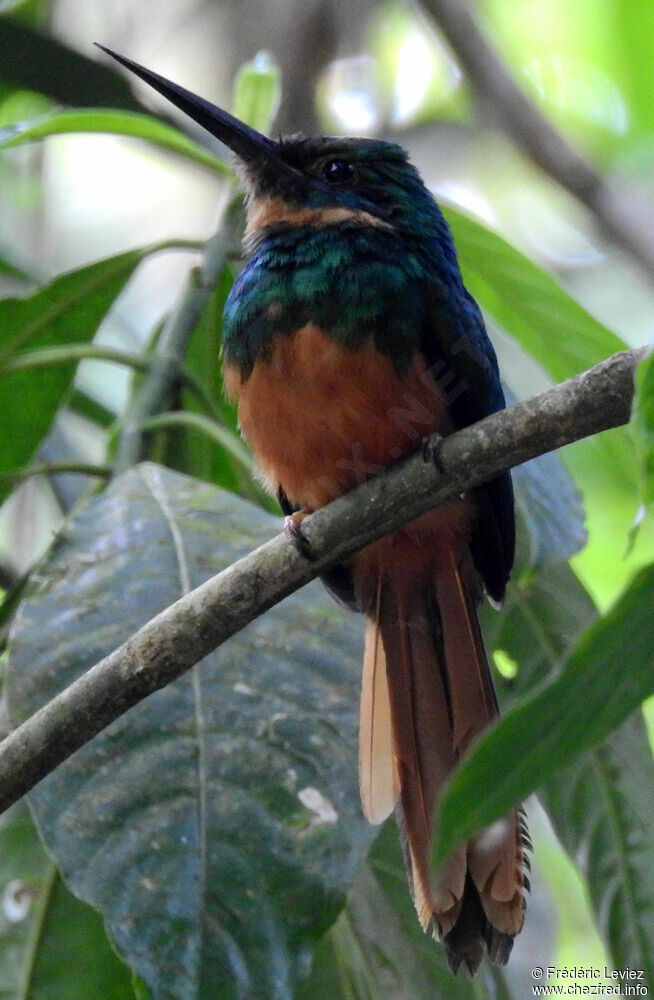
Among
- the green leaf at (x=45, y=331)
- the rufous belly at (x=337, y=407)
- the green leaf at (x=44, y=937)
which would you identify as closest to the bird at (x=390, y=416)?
the rufous belly at (x=337, y=407)

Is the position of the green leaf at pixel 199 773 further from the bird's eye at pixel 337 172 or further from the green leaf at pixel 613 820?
the bird's eye at pixel 337 172

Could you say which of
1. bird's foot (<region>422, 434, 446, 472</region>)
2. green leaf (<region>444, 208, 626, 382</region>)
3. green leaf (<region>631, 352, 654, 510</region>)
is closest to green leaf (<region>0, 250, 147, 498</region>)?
green leaf (<region>444, 208, 626, 382</region>)

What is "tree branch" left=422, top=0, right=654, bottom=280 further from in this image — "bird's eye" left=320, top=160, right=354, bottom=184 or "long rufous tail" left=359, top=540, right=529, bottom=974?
"long rufous tail" left=359, top=540, right=529, bottom=974

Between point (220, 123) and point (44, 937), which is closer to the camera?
point (44, 937)

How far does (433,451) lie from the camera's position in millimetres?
1513

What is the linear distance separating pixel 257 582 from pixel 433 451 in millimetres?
277

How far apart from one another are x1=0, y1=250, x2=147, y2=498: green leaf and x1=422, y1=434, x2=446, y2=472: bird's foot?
662 mm

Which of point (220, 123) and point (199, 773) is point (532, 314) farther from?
point (199, 773)

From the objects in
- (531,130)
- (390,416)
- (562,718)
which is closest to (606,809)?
(390,416)

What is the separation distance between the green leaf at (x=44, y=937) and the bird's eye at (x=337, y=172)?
1.15m

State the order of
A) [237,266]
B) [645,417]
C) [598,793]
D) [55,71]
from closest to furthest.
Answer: [645,417]
[598,793]
[237,266]
[55,71]

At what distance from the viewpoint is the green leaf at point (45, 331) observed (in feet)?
6.89

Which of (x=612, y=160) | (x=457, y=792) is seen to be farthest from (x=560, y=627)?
(x=612, y=160)

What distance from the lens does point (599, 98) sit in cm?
417
